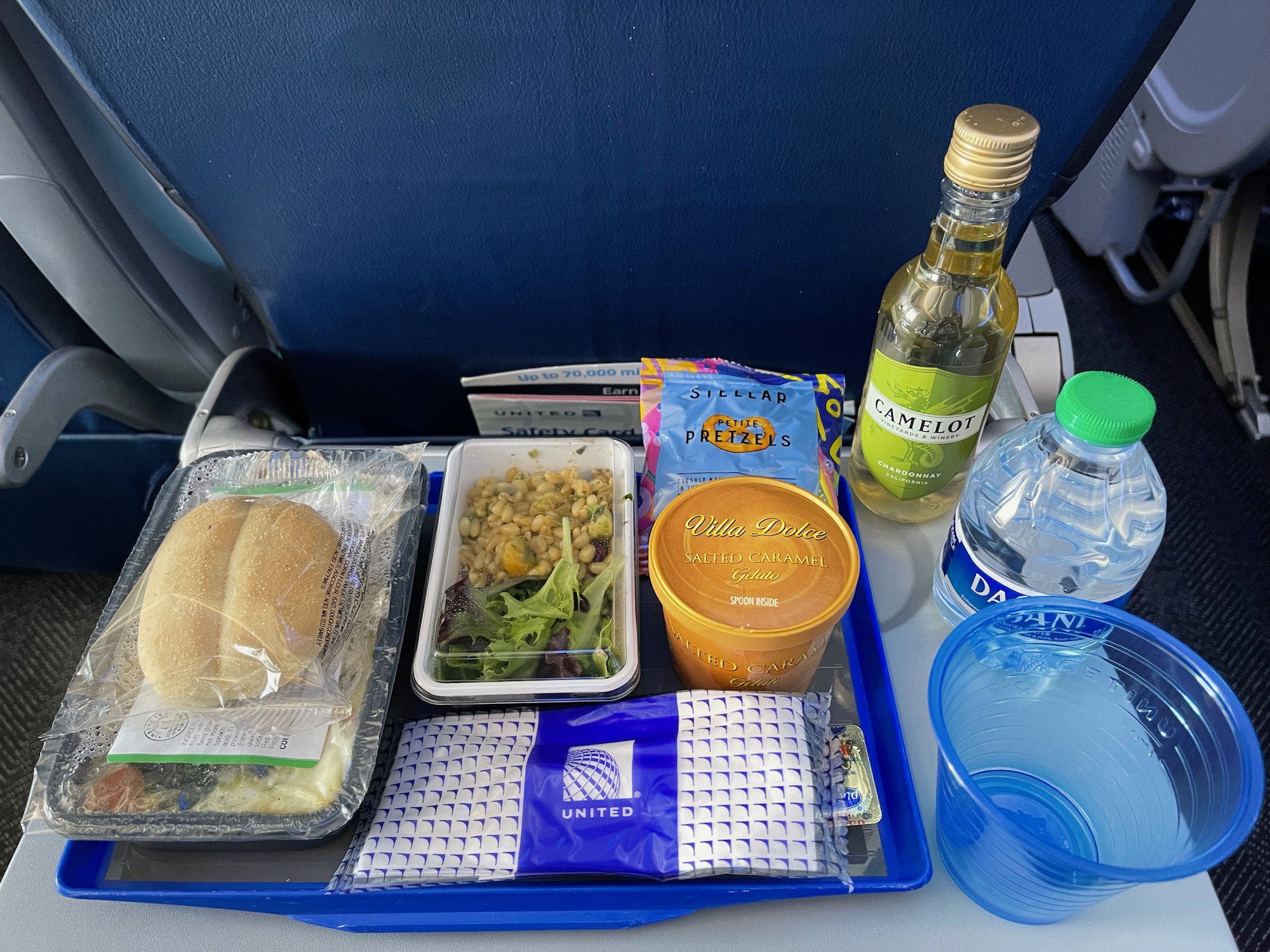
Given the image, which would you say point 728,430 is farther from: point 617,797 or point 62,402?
point 62,402

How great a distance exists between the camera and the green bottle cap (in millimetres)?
528

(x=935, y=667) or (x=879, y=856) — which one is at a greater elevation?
(x=935, y=667)

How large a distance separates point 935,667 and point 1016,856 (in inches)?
4.8

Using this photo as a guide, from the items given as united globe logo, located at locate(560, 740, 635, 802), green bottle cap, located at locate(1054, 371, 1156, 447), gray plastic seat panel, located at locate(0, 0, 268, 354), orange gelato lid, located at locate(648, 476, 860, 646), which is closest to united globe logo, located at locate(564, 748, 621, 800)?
united globe logo, located at locate(560, 740, 635, 802)

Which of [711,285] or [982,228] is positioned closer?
[982,228]

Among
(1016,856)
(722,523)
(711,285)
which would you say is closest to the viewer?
(1016,856)

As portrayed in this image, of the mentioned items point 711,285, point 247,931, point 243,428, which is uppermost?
point 711,285

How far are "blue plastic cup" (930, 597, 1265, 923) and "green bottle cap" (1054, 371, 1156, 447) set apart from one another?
0.38ft

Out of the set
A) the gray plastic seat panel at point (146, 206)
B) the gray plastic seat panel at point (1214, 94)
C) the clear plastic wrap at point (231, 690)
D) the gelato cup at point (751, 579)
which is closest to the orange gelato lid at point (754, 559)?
the gelato cup at point (751, 579)

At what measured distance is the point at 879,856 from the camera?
60 cm

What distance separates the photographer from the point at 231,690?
1.96ft

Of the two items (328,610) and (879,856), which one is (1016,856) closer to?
(879,856)

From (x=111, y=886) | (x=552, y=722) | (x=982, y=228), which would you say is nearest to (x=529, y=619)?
(x=552, y=722)

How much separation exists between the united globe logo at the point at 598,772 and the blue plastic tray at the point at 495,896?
6 cm
